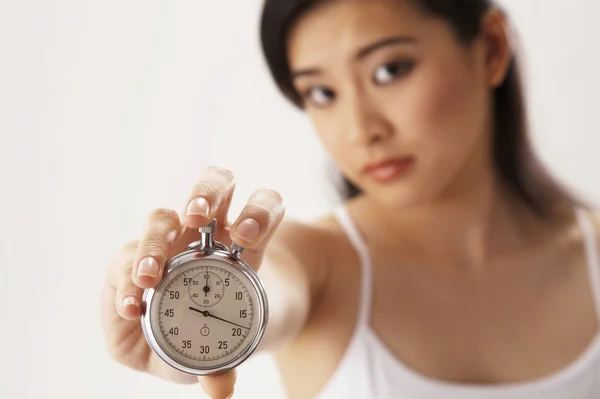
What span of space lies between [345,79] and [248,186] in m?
0.78

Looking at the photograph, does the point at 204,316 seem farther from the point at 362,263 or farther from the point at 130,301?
the point at 362,263

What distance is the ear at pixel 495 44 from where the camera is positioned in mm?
1813

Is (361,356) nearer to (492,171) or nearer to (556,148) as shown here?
(492,171)

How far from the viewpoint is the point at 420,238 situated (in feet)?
6.29

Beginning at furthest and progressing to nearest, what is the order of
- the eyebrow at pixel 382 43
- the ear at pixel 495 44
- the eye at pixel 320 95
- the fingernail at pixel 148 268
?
1. the ear at pixel 495 44
2. the eye at pixel 320 95
3. the eyebrow at pixel 382 43
4. the fingernail at pixel 148 268

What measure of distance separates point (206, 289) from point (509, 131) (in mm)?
1302

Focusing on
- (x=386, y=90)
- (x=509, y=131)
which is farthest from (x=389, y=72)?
(x=509, y=131)

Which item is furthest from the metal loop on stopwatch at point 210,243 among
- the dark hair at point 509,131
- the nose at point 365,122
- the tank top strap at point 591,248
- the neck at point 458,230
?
the tank top strap at point 591,248

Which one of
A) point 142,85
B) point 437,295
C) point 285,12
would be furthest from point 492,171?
point 142,85

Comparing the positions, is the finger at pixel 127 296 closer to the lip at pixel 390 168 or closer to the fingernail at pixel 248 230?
the fingernail at pixel 248 230

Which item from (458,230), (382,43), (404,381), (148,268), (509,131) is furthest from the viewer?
(509,131)

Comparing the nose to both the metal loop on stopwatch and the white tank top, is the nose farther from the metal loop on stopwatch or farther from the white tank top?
the metal loop on stopwatch

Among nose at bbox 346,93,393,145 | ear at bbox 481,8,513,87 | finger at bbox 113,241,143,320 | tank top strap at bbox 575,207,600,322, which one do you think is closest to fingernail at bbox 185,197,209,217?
finger at bbox 113,241,143,320

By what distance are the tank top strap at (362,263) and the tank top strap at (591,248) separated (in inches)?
23.5
